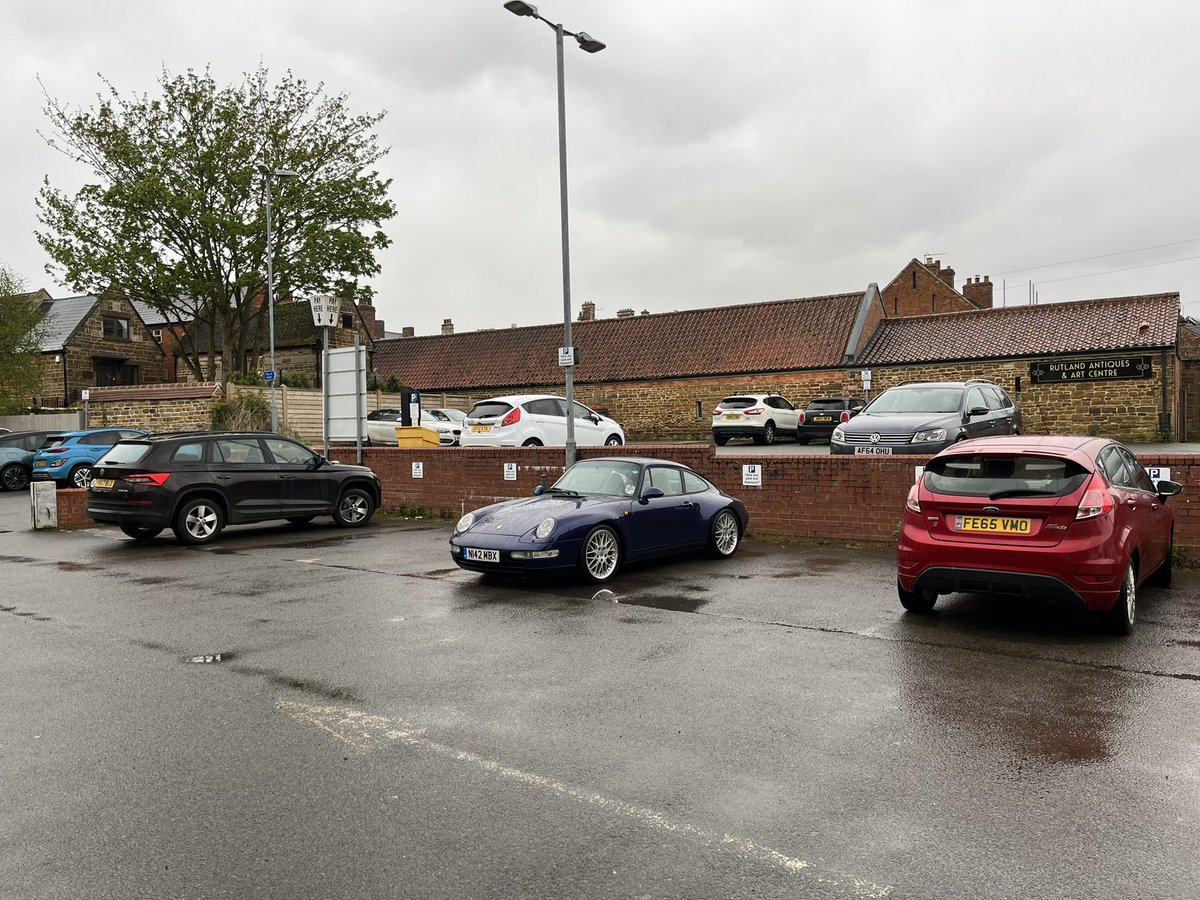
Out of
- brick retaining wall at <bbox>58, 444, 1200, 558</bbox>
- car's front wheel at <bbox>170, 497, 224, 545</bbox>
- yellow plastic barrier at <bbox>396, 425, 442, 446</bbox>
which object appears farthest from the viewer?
yellow plastic barrier at <bbox>396, 425, 442, 446</bbox>

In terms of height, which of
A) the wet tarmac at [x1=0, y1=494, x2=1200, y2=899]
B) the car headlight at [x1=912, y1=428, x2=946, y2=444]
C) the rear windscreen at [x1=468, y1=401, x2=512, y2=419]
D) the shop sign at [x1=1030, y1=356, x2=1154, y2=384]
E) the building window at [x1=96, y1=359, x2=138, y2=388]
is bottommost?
the wet tarmac at [x1=0, y1=494, x2=1200, y2=899]

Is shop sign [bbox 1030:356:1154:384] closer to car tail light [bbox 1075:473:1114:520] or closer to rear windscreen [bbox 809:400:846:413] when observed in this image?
rear windscreen [bbox 809:400:846:413]

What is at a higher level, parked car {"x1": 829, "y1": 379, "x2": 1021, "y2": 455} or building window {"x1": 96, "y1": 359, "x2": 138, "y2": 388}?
building window {"x1": 96, "y1": 359, "x2": 138, "y2": 388}

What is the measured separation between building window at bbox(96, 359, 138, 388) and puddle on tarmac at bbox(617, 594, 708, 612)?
4749cm

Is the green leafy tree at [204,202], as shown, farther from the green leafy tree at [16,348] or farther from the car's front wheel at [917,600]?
the car's front wheel at [917,600]

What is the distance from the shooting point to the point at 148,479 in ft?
43.0

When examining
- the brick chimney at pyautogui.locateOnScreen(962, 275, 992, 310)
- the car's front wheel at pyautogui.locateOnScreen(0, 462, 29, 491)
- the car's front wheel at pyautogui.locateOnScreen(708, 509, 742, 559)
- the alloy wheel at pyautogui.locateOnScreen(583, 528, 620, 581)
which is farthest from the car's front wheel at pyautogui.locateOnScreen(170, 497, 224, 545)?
the brick chimney at pyautogui.locateOnScreen(962, 275, 992, 310)

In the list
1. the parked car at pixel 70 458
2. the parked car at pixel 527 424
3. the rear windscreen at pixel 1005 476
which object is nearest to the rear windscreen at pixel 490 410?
the parked car at pixel 527 424

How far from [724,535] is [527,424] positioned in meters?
10.2

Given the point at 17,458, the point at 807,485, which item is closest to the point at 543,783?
the point at 807,485

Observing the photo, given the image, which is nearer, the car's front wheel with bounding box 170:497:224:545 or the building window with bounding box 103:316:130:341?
the car's front wheel with bounding box 170:497:224:545

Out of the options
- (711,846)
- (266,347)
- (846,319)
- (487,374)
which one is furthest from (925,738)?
(266,347)

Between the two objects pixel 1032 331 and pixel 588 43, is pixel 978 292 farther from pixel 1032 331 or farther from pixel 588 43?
pixel 588 43

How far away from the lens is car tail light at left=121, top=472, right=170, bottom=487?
13.1 m
